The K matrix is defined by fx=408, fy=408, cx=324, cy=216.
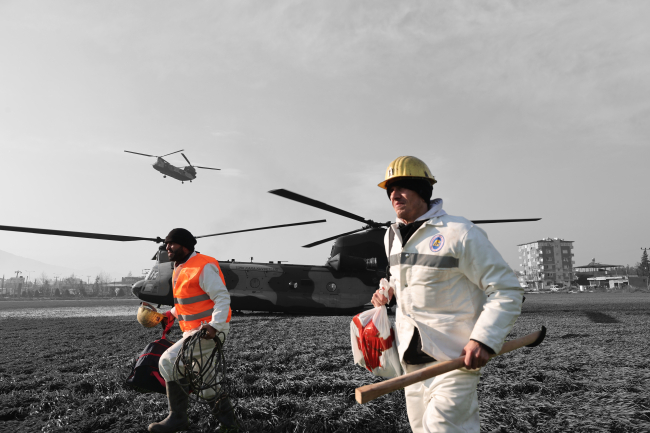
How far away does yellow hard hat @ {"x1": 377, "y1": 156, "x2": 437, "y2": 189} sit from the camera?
2.63 meters

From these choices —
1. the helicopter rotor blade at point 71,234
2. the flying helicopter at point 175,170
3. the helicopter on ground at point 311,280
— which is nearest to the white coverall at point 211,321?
the helicopter rotor blade at point 71,234

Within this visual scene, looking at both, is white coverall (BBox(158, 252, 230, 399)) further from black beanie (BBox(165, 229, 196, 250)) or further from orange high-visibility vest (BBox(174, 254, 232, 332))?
black beanie (BBox(165, 229, 196, 250))

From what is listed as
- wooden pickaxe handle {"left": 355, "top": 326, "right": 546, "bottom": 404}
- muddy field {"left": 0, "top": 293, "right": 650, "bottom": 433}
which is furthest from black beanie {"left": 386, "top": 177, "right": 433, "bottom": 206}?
muddy field {"left": 0, "top": 293, "right": 650, "bottom": 433}

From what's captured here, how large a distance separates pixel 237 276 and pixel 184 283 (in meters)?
11.8

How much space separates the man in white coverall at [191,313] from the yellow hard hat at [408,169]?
2.26 metres

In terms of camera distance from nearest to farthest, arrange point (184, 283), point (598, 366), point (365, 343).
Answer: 1. point (365, 343)
2. point (184, 283)
3. point (598, 366)

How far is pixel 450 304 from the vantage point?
2387 millimetres

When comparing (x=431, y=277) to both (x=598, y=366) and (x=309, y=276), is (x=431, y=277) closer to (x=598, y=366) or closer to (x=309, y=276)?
(x=598, y=366)

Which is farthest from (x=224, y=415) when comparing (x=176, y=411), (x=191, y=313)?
(x=191, y=313)

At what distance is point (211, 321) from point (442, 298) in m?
2.42

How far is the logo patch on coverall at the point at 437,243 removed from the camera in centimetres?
239

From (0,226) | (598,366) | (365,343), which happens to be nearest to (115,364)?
(0,226)

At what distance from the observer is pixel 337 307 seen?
1597 centimetres

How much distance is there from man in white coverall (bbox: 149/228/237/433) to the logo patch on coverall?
2.32 meters
